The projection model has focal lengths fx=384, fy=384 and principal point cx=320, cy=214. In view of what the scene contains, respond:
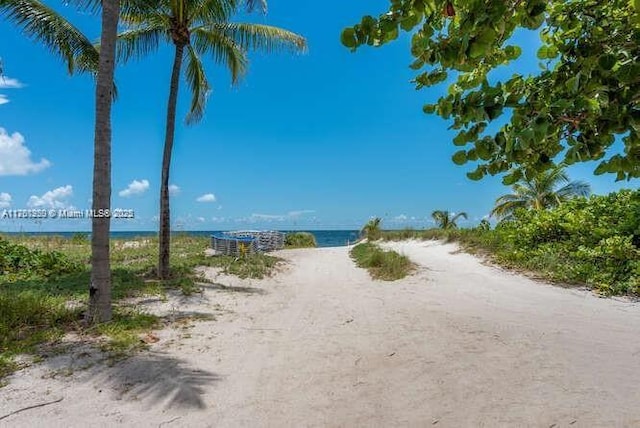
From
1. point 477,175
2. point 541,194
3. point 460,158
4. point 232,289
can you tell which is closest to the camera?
point 460,158

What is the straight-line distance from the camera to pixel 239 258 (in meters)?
13.2

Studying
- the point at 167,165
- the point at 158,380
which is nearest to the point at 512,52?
the point at 158,380

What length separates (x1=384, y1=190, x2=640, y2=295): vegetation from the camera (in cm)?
791

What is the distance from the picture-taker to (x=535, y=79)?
2020mm

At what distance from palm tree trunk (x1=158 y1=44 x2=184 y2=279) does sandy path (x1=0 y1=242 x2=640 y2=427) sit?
2558 millimetres

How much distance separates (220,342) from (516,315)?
478 cm

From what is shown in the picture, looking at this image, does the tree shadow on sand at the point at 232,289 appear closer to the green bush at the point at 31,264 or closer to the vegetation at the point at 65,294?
the vegetation at the point at 65,294

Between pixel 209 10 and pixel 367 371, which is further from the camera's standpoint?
pixel 209 10

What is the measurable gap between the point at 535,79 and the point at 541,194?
74.4 ft

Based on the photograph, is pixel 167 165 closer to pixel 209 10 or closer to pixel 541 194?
pixel 209 10

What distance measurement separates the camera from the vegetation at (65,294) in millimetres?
4930

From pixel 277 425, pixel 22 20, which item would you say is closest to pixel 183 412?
pixel 277 425

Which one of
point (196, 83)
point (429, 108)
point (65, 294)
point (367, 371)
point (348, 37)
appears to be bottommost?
point (367, 371)

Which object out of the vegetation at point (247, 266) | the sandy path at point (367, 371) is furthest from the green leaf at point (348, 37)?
the vegetation at point (247, 266)
